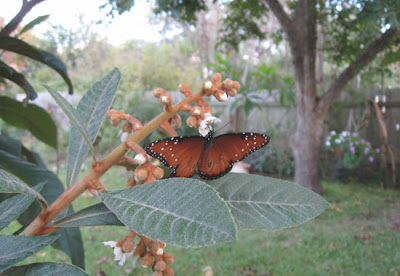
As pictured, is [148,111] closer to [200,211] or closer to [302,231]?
[302,231]

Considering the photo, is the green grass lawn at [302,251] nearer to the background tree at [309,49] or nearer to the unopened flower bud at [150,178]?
the background tree at [309,49]

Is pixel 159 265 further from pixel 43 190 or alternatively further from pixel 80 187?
pixel 43 190

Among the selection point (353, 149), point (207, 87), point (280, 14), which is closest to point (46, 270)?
point (207, 87)

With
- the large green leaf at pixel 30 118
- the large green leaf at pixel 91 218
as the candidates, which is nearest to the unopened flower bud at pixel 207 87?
the large green leaf at pixel 91 218

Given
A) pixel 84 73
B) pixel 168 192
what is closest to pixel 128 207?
pixel 168 192

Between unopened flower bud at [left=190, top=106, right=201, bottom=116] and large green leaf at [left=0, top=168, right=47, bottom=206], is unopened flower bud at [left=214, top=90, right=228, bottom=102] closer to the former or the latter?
unopened flower bud at [left=190, top=106, right=201, bottom=116]

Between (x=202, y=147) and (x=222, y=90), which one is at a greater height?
(x=222, y=90)
